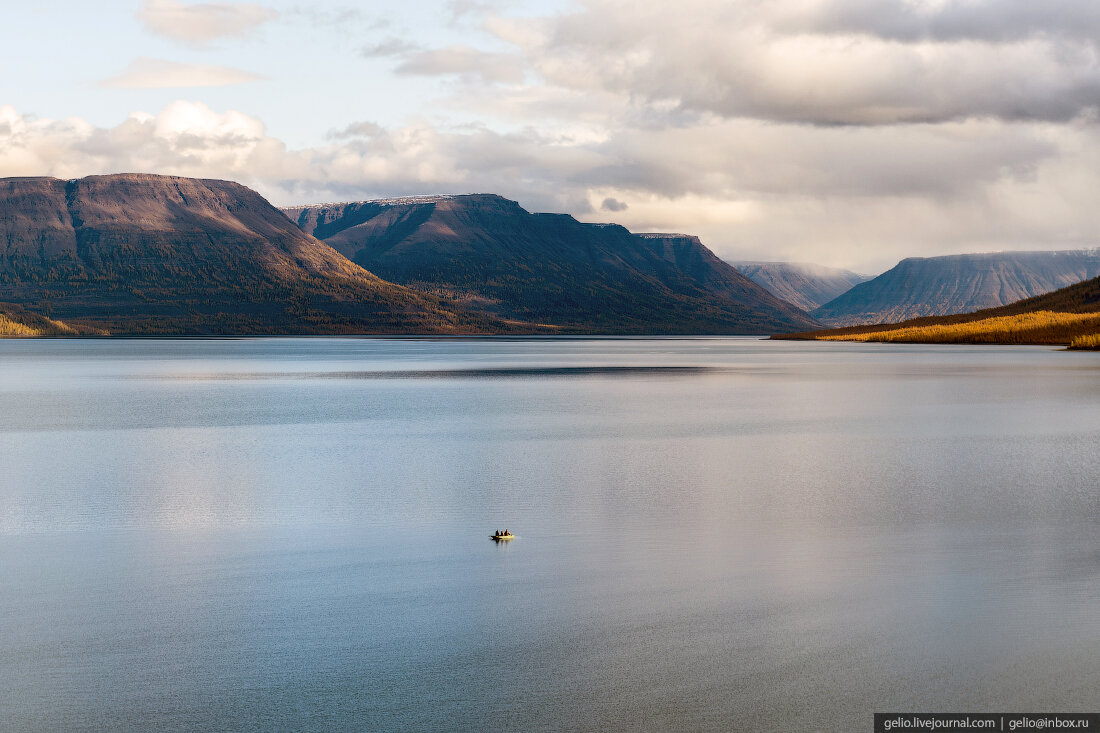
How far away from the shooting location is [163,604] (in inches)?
569

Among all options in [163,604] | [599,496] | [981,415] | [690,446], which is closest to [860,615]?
[163,604]

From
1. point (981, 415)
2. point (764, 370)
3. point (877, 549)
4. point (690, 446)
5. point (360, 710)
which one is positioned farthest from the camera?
point (764, 370)

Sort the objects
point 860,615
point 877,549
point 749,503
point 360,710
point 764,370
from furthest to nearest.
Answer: point 764,370 < point 749,503 < point 877,549 < point 860,615 < point 360,710

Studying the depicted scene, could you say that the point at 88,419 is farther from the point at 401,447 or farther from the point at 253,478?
the point at 253,478

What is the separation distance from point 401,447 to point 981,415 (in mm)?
26050

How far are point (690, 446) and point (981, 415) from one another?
18.0 meters

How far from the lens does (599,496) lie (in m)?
24.2

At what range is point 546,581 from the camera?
51.6 ft

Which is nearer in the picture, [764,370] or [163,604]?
[163,604]

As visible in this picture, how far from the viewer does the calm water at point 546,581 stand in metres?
11.0

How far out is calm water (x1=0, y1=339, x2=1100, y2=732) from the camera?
1102 centimetres

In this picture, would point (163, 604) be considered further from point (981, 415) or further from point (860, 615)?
point (981, 415)

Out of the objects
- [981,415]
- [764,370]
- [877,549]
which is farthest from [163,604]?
[764,370]

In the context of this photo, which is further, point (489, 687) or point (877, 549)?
point (877, 549)
